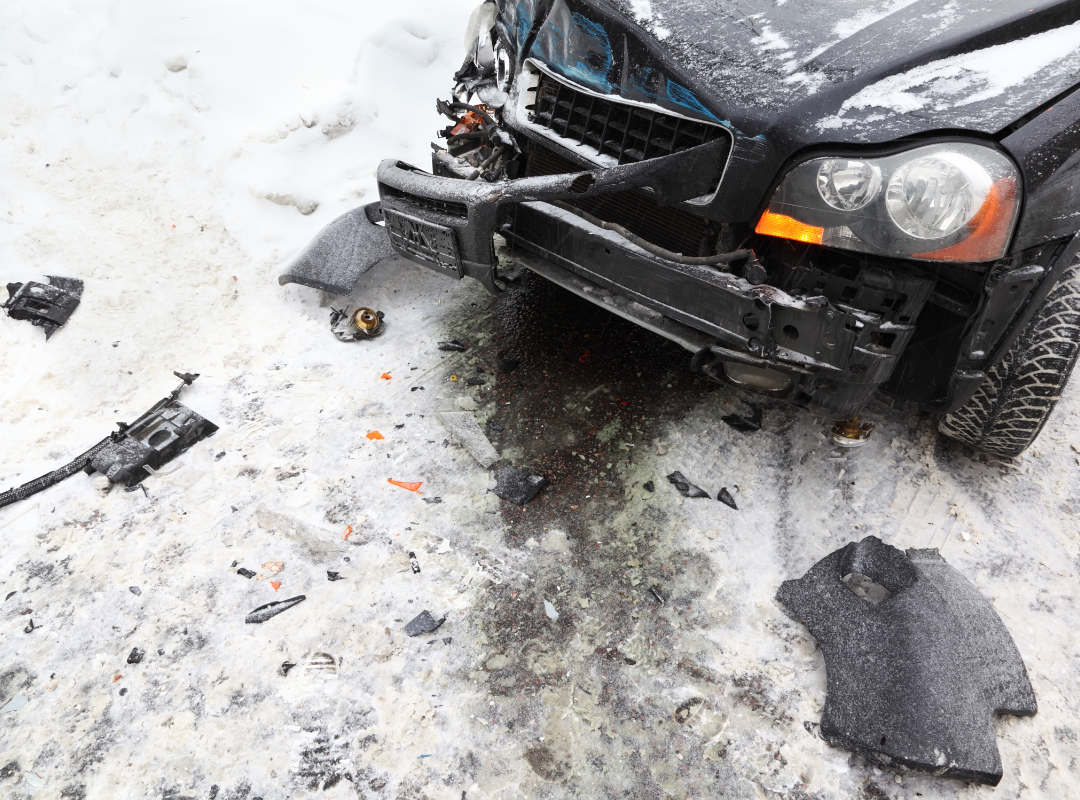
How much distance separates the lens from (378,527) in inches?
108

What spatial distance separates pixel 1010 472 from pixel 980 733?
4.88 feet

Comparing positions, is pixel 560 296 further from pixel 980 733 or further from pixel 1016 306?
pixel 980 733

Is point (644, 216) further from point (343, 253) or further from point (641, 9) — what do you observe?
point (343, 253)

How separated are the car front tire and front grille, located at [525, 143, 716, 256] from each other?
127 centimetres

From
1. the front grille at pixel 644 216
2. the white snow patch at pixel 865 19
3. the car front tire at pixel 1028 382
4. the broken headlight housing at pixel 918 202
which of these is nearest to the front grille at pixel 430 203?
the front grille at pixel 644 216

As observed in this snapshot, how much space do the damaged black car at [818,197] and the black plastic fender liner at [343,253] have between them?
0.84 metres

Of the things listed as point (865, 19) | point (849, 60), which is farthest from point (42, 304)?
point (865, 19)

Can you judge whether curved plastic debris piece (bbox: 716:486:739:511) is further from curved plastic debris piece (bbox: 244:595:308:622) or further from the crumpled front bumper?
curved plastic debris piece (bbox: 244:595:308:622)

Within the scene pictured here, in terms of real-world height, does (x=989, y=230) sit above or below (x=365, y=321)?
above

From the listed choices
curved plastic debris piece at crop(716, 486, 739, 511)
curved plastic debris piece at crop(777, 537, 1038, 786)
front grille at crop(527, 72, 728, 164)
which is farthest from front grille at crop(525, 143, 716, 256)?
curved plastic debris piece at crop(777, 537, 1038, 786)

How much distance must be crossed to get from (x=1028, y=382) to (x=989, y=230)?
96 cm

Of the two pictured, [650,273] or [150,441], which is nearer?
[650,273]

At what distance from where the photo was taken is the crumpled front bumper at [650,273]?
85.6 inches

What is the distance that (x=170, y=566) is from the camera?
101 inches
